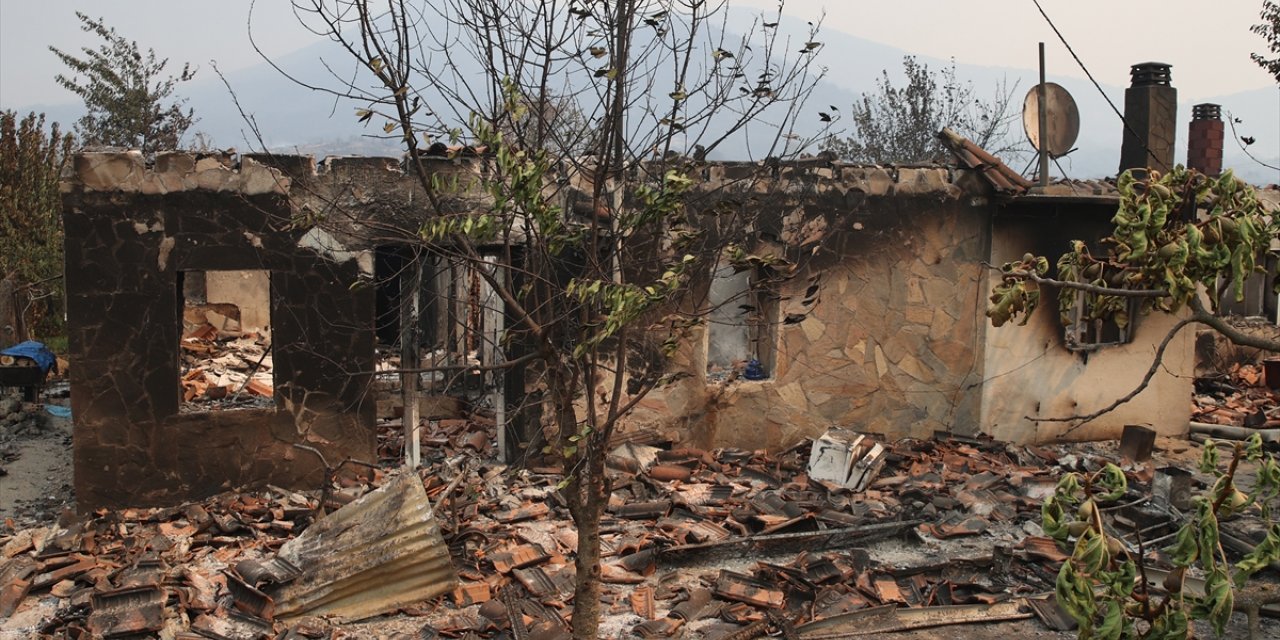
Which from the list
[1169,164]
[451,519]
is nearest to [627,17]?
[451,519]

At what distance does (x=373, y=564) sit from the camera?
7.51m

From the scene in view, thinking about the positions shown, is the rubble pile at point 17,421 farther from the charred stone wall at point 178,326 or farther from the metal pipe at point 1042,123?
the metal pipe at point 1042,123

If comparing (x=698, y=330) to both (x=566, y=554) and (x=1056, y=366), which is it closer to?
(x=566, y=554)

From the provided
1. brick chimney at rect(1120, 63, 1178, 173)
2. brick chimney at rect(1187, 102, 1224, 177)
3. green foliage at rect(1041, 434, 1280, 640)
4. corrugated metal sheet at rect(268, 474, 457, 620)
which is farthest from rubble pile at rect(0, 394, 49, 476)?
brick chimney at rect(1187, 102, 1224, 177)

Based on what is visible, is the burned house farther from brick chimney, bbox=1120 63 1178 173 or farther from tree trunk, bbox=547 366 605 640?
tree trunk, bbox=547 366 605 640

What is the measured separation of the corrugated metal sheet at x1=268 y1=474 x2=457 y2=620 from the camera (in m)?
7.49

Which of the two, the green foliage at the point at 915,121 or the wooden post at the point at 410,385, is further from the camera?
the green foliage at the point at 915,121

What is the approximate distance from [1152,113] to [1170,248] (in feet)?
Answer: 35.7

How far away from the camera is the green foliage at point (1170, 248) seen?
Answer: 4246 mm

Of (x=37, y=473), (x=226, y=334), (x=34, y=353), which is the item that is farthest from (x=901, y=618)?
(x=226, y=334)

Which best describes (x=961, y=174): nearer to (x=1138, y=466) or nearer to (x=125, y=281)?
(x=1138, y=466)

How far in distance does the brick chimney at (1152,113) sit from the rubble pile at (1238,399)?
3569 mm

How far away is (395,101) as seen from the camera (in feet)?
17.2

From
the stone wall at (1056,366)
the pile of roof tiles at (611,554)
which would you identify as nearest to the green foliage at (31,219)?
the pile of roof tiles at (611,554)
